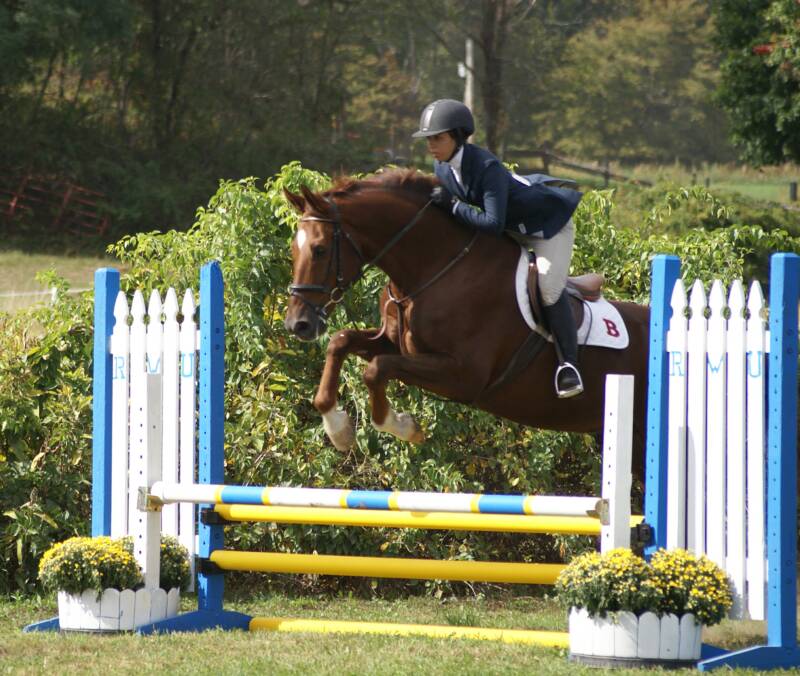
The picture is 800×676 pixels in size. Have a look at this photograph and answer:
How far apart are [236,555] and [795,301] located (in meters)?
2.53

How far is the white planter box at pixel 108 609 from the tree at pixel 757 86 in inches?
698

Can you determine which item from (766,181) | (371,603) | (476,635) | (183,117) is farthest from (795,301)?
(766,181)

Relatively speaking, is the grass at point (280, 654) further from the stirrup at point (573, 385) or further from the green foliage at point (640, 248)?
the green foliage at point (640, 248)

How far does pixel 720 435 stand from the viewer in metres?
4.79

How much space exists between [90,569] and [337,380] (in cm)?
130

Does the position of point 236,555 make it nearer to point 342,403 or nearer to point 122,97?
point 342,403

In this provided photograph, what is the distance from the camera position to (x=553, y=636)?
16.3 feet

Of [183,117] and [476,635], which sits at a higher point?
[183,117]

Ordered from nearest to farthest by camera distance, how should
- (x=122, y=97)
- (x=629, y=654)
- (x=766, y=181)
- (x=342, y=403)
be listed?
(x=629, y=654) → (x=342, y=403) → (x=122, y=97) → (x=766, y=181)

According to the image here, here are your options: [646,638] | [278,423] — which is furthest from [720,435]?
[278,423]

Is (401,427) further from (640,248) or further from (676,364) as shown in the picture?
(640,248)

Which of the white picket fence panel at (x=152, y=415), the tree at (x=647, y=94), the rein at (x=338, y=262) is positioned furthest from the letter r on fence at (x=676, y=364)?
the tree at (x=647, y=94)

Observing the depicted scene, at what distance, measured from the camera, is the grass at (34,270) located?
1831cm

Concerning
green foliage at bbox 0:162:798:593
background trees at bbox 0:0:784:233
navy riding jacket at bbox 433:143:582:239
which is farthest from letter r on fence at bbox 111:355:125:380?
background trees at bbox 0:0:784:233
